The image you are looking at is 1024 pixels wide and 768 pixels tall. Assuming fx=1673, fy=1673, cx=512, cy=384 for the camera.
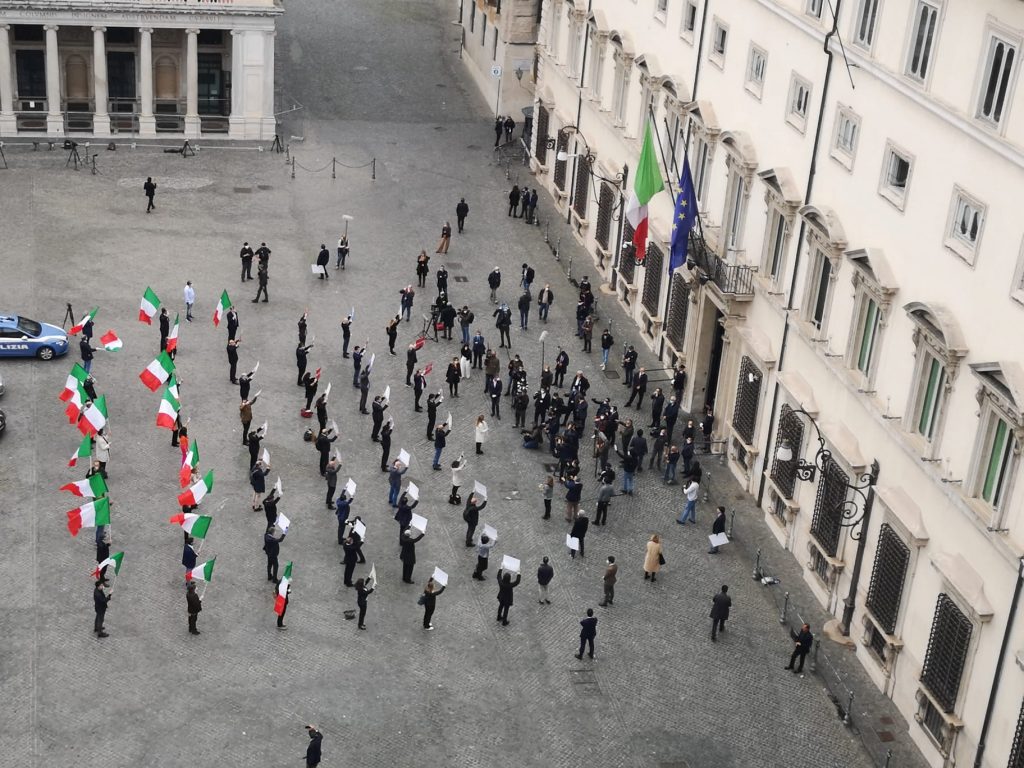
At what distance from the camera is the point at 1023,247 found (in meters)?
31.8

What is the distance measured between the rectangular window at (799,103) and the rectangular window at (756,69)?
215cm

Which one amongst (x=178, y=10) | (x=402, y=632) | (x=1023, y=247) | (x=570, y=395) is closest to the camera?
(x=1023, y=247)

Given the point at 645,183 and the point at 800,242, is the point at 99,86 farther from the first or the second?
the point at 800,242

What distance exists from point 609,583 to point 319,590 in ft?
22.9

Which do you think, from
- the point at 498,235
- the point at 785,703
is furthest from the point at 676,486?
the point at 498,235

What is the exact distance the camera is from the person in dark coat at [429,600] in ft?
126

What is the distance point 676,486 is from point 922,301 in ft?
42.8

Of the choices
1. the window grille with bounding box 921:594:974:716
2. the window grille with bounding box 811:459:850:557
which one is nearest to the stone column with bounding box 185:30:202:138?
the window grille with bounding box 811:459:850:557

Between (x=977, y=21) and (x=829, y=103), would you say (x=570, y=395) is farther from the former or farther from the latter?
(x=977, y=21)

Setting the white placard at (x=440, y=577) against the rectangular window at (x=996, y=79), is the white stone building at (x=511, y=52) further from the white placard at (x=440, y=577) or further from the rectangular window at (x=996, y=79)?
the rectangular window at (x=996, y=79)

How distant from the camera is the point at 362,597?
126 feet

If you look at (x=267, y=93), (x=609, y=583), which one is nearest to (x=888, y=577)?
(x=609, y=583)

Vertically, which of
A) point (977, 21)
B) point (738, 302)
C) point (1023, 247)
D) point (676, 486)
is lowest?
point (676, 486)

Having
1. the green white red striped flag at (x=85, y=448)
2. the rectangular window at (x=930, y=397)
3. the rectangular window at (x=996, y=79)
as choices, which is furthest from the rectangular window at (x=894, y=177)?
the green white red striped flag at (x=85, y=448)
